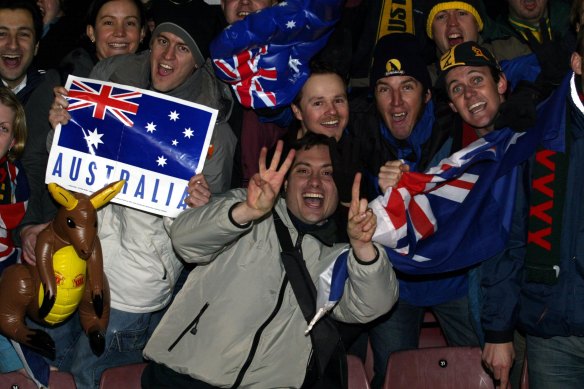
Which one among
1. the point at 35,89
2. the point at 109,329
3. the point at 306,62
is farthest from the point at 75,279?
the point at 306,62

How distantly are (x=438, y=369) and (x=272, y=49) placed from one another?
6.30ft

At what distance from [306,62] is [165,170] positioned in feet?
3.40

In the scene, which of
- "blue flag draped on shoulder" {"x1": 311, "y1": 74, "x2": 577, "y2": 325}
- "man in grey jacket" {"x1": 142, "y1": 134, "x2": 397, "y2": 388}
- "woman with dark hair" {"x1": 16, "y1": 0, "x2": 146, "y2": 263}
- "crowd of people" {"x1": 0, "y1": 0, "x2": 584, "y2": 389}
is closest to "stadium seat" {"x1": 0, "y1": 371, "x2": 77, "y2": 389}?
"crowd of people" {"x1": 0, "y1": 0, "x2": 584, "y2": 389}

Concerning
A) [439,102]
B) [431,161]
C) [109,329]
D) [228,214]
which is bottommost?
[109,329]

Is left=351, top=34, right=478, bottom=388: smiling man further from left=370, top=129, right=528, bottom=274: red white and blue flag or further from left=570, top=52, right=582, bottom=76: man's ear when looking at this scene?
left=570, top=52, right=582, bottom=76: man's ear

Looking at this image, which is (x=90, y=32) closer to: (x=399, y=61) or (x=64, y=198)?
→ (x=64, y=198)

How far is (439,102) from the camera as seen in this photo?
4.91 meters

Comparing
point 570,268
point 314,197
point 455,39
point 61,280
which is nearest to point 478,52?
point 455,39

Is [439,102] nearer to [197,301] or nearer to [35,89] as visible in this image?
[197,301]

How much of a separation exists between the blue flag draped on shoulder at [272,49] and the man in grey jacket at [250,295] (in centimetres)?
83

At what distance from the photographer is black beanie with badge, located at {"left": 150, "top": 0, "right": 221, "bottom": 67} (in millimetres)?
4738

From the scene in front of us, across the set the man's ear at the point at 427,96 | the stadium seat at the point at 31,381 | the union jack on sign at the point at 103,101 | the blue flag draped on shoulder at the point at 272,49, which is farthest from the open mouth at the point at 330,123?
the stadium seat at the point at 31,381

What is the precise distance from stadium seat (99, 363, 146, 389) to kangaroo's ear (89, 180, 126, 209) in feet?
2.54

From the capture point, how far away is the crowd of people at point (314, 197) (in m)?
3.90
